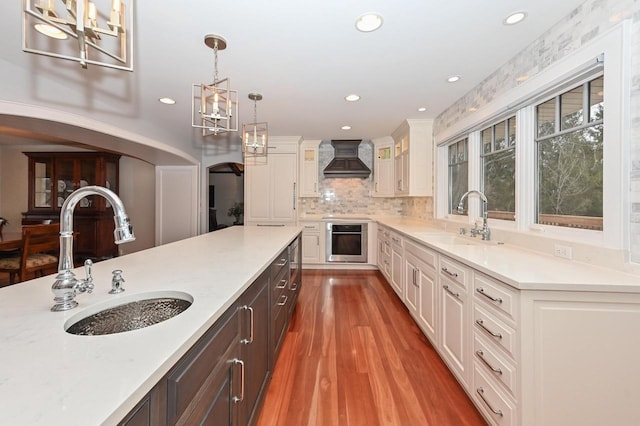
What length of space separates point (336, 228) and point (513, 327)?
3750 mm

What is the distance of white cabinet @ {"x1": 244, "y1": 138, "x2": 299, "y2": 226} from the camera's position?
5.08 metres

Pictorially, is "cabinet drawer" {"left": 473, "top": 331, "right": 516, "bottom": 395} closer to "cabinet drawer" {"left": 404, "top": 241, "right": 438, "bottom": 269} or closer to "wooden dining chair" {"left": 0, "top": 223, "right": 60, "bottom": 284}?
"cabinet drawer" {"left": 404, "top": 241, "right": 438, "bottom": 269}

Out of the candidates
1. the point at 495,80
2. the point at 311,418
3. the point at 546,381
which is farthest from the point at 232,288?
the point at 495,80

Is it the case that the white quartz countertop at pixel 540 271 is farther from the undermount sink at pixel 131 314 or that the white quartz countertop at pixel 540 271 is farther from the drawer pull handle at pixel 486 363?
the undermount sink at pixel 131 314

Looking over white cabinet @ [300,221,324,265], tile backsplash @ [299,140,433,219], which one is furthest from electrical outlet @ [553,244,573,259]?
tile backsplash @ [299,140,433,219]

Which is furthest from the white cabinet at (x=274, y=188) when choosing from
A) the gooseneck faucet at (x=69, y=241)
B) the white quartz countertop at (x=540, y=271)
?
the gooseneck faucet at (x=69, y=241)

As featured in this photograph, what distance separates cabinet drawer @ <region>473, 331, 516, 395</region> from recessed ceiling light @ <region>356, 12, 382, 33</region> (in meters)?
2.06

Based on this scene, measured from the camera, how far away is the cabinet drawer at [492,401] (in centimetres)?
130

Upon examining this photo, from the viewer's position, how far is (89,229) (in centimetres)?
564

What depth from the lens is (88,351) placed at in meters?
0.62

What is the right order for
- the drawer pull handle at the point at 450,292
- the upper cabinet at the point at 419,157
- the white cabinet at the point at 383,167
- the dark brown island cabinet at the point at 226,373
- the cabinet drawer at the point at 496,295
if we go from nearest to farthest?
the dark brown island cabinet at the point at 226,373
the cabinet drawer at the point at 496,295
the drawer pull handle at the point at 450,292
the upper cabinet at the point at 419,157
the white cabinet at the point at 383,167

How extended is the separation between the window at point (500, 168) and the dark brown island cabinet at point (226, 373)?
2.13 metres

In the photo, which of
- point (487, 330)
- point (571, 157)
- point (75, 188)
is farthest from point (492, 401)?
point (75, 188)

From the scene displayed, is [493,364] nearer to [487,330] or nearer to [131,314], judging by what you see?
[487,330]
